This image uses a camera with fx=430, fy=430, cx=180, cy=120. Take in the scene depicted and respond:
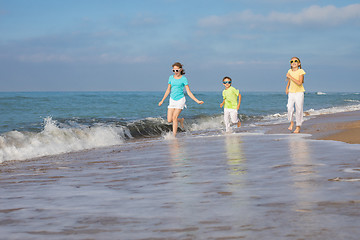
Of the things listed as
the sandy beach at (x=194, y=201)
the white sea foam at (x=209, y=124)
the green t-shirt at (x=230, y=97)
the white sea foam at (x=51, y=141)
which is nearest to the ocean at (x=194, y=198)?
the sandy beach at (x=194, y=201)

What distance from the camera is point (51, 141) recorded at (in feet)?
38.6

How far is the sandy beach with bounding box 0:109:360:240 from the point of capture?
2434 millimetres

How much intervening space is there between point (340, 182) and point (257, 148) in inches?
133

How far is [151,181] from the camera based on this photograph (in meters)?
4.29

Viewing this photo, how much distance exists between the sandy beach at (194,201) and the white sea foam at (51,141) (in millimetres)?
3764

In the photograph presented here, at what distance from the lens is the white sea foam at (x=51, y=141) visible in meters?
9.18

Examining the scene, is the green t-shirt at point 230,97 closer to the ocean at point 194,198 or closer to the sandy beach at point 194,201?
the ocean at point 194,198

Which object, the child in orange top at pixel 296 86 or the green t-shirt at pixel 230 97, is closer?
the child in orange top at pixel 296 86

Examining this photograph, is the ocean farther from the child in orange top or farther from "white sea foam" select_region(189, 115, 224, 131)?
"white sea foam" select_region(189, 115, 224, 131)

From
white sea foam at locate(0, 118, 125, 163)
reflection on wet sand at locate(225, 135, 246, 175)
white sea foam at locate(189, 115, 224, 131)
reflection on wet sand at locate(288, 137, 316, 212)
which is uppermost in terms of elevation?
reflection on wet sand at locate(288, 137, 316, 212)

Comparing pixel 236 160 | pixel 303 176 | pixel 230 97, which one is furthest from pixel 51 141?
pixel 303 176

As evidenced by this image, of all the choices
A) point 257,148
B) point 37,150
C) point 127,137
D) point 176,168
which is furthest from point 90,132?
point 176,168

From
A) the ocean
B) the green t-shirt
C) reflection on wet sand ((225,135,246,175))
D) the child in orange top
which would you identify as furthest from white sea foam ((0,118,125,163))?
the child in orange top

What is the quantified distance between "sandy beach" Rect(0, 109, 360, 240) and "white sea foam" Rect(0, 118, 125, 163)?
3764 mm
